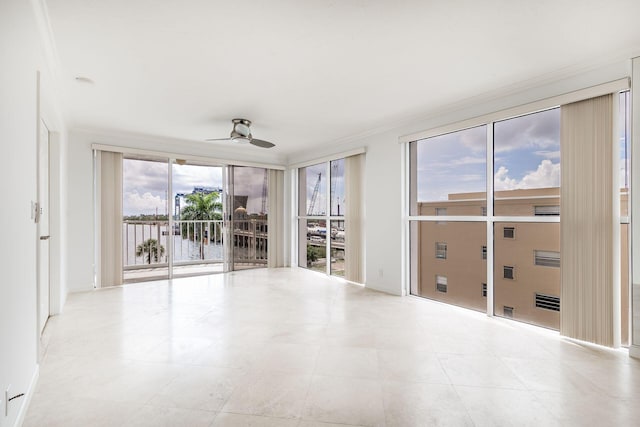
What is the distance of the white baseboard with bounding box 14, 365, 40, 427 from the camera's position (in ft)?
5.52

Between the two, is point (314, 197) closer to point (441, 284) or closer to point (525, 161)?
point (441, 284)

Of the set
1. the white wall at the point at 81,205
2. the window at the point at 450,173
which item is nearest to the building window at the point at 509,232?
the window at the point at 450,173

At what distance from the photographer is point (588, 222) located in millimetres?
2705

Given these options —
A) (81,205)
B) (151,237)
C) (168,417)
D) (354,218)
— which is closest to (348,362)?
(168,417)

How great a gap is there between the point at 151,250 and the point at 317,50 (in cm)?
506

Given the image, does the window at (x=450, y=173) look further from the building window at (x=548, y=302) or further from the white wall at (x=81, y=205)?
the white wall at (x=81, y=205)

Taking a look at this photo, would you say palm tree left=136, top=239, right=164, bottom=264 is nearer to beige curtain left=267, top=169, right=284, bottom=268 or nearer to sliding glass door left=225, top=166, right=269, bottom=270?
sliding glass door left=225, top=166, right=269, bottom=270

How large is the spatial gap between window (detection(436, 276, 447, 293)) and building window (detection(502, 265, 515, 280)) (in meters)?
0.79

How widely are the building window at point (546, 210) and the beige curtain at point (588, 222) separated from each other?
186mm

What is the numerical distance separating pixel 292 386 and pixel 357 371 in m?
0.49

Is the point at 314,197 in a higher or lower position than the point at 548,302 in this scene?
higher

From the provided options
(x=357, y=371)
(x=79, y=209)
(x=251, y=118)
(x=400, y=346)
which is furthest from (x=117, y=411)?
(x=79, y=209)

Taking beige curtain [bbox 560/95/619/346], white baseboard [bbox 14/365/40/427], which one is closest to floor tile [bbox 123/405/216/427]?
white baseboard [bbox 14/365/40/427]

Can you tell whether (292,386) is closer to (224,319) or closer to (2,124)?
(224,319)
